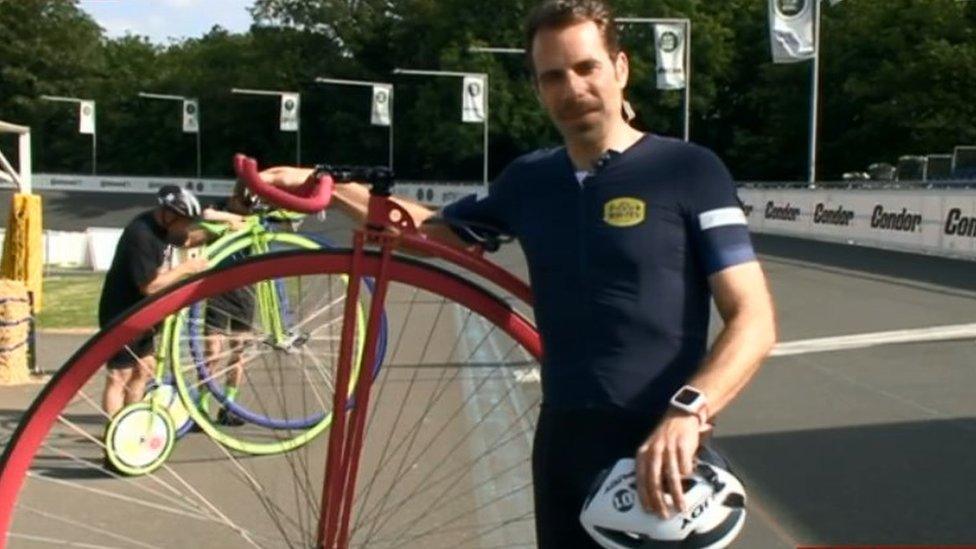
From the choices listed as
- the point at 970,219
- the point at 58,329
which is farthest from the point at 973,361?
the point at 970,219

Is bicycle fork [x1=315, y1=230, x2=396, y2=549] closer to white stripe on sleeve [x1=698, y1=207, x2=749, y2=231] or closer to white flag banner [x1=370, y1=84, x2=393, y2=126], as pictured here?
white stripe on sleeve [x1=698, y1=207, x2=749, y2=231]

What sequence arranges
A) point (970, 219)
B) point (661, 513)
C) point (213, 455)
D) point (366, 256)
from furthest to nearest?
point (970, 219), point (213, 455), point (366, 256), point (661, 513)

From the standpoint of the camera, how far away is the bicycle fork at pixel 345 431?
3.50 meters

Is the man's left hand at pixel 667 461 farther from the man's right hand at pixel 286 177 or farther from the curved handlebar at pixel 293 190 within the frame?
the man's right hand at pixel 286 177

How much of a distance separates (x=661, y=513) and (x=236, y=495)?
4.64 meters

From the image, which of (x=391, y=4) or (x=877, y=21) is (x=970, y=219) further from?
(x=391, y=4)

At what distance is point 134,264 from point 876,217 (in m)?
24.6

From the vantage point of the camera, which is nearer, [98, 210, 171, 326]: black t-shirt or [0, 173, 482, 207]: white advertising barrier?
[98, 210, 171, 326]: black t-shirt

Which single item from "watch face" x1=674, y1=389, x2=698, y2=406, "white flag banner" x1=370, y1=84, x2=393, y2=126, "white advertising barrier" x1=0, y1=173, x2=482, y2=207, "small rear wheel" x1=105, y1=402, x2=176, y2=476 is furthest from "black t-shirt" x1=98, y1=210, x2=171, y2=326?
"white advertising barrier" x1=0, y1=173, x2=482, y2=207

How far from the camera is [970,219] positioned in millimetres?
27406

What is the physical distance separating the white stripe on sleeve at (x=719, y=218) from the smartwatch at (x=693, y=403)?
13.3 inches

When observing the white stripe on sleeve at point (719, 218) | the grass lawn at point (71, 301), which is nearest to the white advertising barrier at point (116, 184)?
the grass lawn at point (71, 301)

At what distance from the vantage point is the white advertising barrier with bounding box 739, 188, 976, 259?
27.9 m

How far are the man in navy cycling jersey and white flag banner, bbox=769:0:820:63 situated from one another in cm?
3388
